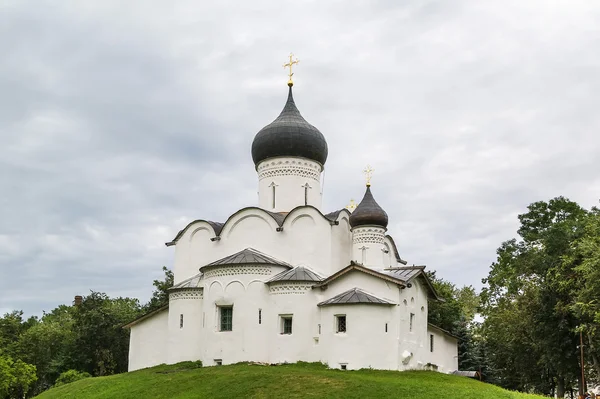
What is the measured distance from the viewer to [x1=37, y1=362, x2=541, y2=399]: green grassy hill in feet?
59.1

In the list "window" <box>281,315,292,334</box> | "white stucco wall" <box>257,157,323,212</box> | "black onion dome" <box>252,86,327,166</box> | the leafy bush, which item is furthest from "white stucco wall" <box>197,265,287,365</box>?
the leafy bush

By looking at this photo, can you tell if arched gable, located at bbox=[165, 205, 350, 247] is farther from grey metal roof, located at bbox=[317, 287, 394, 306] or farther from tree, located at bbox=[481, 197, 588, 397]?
tree, located at bbox=[481, 197, 588, 397]

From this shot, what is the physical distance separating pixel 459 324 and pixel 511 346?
2.74 m

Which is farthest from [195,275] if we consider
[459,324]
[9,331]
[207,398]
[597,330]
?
[9,331]

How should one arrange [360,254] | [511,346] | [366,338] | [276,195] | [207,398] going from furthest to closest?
[511,346], [276,195], [360,254], [366,338], [207,398]

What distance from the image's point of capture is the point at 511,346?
3272cm

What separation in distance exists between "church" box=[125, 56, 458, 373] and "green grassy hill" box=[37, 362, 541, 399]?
1079mm

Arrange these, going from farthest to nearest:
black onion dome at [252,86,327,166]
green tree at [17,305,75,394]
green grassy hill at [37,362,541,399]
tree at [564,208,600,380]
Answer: green tree at [17,305,75,394], black onion dome at [252,86,327,166], tree at [564,208,600,380], green grassy hill at [37,362,541,399]

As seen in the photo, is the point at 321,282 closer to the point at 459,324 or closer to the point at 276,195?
the point at 276,195

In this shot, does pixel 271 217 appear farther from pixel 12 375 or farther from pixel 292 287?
pixel 12 375

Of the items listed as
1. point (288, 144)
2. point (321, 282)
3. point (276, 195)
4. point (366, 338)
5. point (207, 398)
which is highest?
point (288, 144)

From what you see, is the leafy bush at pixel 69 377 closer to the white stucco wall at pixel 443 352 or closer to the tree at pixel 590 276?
the white stucco wall at pixel 443 352

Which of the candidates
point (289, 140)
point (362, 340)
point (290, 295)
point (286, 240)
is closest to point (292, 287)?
point (290, 295)

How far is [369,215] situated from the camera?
2662 cm
